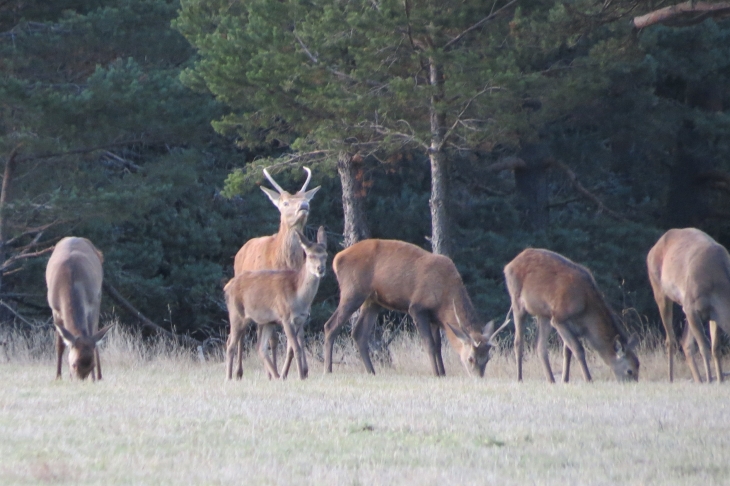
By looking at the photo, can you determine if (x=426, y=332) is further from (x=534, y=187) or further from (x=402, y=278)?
(x=534, y=187)

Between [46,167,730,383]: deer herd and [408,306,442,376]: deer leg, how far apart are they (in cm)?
1

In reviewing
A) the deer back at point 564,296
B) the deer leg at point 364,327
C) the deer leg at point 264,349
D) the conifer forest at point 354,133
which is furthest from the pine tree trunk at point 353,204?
the deer back at point 564,296

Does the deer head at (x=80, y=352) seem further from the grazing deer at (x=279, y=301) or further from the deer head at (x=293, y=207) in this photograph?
the deer head at (x=293, y=207)

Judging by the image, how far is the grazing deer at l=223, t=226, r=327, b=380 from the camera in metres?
11.9

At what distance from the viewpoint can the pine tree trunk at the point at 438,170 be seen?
15305mm

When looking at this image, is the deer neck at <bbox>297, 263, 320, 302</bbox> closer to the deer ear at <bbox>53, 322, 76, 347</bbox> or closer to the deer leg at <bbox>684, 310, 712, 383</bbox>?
the deer ear at <bbox>53, 322, 76, 347</bbox>

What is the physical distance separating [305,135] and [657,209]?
10.3 meters

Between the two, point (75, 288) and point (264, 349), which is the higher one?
point (75, 288)

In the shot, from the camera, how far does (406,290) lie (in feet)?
44.2

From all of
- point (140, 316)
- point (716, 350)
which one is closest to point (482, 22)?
point (716, 350)

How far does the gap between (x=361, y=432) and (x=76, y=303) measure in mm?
5911

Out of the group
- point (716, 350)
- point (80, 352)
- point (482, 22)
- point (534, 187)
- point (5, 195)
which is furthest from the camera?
point (534, 187)

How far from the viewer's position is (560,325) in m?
12.1

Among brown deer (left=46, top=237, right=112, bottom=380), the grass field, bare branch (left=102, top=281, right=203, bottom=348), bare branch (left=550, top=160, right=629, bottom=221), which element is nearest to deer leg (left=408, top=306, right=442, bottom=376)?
the grass field
